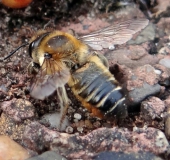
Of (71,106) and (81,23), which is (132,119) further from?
(81,23)

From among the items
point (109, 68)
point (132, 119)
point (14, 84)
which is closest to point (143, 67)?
point (109, 68)

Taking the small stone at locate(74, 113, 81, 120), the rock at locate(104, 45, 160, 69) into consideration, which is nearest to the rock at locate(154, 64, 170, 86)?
the rock at locate(104, 45, 160, 69)

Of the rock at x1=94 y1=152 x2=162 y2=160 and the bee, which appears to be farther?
the bee

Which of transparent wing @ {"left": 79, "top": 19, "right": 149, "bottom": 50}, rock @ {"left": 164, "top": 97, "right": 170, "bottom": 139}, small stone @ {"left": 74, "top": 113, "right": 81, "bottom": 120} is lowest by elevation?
rock @ {"left": 164, "top": 97, "right": 170, "bottom": 139}

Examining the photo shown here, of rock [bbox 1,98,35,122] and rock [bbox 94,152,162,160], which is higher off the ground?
rock [bbox 1,98,35,122]

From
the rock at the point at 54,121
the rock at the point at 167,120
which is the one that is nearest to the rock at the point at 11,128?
the rock at the point at 54,121

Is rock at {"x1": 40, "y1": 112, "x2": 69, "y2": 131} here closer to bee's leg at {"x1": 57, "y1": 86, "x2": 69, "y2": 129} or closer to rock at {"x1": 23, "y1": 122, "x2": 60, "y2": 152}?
bee's leg at {"x1": 57, "y1": 86, "x2": 69, "y2": 129}

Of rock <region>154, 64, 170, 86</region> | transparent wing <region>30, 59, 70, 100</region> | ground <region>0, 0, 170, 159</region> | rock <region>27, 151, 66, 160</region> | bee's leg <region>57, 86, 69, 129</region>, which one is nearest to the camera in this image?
rock <region>27, 151, 66, 160</region>
